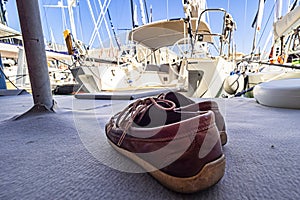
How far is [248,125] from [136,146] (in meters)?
0.50

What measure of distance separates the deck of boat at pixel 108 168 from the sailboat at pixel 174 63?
1.51 m

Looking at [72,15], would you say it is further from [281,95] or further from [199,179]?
[199,179]

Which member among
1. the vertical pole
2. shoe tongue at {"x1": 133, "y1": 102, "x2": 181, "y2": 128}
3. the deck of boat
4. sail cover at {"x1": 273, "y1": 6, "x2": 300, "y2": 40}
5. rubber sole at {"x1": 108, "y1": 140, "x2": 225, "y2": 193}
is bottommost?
the deck of boat

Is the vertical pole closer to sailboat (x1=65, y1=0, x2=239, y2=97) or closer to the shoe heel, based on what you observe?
the shoe heel

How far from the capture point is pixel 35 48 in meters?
0.76

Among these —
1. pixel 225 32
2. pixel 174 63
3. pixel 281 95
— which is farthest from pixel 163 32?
pixel 281 95

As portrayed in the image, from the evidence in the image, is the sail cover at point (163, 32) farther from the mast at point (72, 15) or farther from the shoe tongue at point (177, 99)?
the shoe tongue at point (177, 99)

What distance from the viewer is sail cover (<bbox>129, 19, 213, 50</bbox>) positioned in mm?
2457

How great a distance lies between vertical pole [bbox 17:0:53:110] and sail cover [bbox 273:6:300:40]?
6.46 ft

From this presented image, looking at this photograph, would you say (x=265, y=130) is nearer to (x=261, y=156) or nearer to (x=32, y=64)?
(x=261, y=156)

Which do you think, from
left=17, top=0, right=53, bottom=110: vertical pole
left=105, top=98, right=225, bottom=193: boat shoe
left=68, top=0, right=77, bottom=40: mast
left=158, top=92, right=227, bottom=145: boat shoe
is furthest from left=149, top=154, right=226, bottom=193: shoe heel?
left=68, top=0, right=77, bottom=40: mast

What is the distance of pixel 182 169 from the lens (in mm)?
239

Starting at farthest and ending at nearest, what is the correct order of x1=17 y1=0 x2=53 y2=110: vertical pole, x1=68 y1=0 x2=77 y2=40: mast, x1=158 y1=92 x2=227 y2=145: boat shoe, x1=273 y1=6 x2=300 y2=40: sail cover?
x1=68 y1=0 x2=77 y2=40: mast, x1=273 y1=6 x2=300 y2=40: sail cover, x1=17 y1=0 x2=53 y2=110: vertical pole, x1=158 y1=92 x2=227 y2=145: boat shoe

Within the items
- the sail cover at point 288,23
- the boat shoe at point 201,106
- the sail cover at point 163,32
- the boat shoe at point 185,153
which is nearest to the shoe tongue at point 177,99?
the boat shoe at point 201,106
